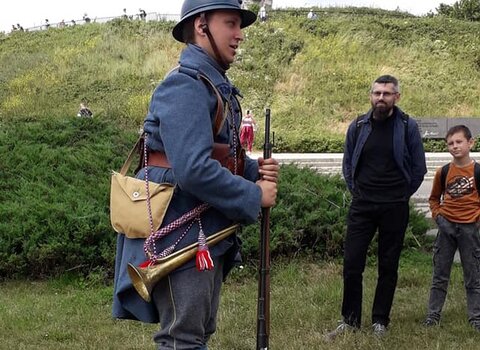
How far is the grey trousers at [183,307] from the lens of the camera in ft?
7.41

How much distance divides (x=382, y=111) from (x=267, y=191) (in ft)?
7.96

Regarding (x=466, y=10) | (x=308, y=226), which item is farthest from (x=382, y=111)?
(x=466, y=10)

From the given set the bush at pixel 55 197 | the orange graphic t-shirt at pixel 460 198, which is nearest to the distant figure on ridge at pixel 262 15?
the bush at pixel 55 197

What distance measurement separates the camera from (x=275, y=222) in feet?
22.7

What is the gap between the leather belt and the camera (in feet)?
7.61

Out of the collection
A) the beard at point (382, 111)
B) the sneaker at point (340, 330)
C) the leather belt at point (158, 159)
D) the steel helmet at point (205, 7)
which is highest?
the steel helmet at point (205, 7)

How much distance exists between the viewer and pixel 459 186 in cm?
471

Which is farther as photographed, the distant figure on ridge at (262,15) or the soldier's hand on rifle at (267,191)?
the distant figure on ridge at (262,15)

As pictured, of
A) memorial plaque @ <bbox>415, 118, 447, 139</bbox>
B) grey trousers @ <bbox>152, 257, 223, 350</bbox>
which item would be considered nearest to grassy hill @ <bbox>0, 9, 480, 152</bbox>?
memorial plaque @ <bbox>415, 118, 447, 139</bbox>

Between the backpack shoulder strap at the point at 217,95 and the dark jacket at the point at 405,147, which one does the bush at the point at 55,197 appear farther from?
the backpack shoulder strap at the point at 217,95

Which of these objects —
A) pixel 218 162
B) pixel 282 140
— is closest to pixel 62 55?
pixel 282 140

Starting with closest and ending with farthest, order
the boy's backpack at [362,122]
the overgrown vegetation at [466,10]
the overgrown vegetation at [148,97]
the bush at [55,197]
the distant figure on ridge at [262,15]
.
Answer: the boy's backpack at [362,122]
the bush at [55,197]
the overgrown vegetation at [148,97]
the distant figure on ridge at [262,15]
the overgrown vegetation at [466,10]

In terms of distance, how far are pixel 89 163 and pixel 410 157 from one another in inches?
195

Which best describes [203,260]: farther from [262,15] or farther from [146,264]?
[262,15]
